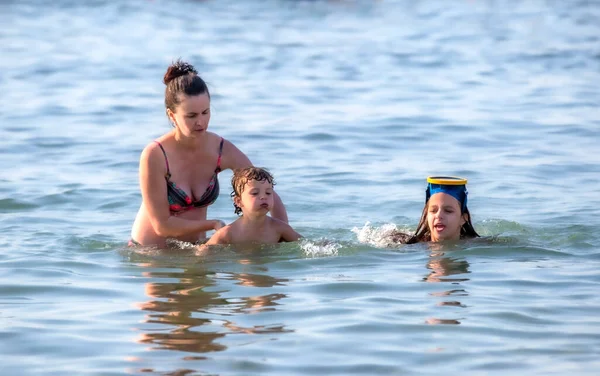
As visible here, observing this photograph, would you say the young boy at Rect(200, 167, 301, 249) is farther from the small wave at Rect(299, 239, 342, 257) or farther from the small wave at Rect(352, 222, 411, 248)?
the small wave at Rect(352, 222, 411, 248)

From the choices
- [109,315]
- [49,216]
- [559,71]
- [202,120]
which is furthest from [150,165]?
[559,71]

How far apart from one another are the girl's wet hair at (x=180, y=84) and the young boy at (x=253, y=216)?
69 centimetres

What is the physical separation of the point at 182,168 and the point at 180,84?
72 centimetres

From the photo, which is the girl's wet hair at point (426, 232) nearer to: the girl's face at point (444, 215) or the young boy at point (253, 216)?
the girl's face at point (444, 215)

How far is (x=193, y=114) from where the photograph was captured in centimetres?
807

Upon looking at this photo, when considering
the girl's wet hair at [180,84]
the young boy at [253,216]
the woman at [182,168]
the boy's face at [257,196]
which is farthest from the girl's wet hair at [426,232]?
the girl's wet hair at [180,84]

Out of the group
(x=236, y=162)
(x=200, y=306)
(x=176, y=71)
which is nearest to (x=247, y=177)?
(x=236, y=162)

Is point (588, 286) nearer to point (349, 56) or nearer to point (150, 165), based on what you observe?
point (150, 165)

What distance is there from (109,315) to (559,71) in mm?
15564

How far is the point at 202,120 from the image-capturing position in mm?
8094

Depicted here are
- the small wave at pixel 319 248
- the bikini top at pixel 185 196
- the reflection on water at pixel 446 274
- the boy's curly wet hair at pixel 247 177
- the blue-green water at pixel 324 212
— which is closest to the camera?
the blue-green water at pixel 324 212

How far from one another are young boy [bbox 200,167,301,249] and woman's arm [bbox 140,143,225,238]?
0.55 feet

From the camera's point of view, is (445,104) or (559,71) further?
(559,71)

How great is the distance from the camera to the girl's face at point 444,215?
8500 millimetres
